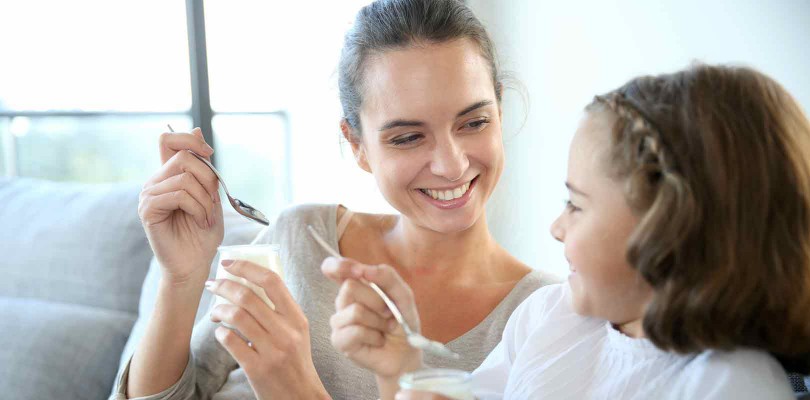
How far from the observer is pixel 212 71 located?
17.4 ft

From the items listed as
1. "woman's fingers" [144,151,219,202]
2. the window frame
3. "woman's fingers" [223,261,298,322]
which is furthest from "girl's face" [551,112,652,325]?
the window frame

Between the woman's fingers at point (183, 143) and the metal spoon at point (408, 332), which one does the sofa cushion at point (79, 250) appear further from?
the metal spoon at point (408, 332)

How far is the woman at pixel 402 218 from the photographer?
1.61 m

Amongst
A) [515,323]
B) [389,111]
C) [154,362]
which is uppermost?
[389,111]

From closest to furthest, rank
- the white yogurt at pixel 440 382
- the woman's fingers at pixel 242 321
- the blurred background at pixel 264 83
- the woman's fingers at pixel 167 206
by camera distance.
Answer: the white yogurt at pixel 440 382 → the woman's fingers at pixel 242 321 → the woman's fingers at pixel 167 206 → the blurred background at pixel 264 83

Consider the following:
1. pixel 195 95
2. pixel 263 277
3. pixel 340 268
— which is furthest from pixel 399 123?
pixel 195 95

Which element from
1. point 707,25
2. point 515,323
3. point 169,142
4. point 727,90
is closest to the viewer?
point 727,90

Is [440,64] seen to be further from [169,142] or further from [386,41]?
[169,142]

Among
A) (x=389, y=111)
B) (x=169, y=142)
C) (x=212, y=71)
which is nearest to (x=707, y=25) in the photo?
(x=389, y=111)

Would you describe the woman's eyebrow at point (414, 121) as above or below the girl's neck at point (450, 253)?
above

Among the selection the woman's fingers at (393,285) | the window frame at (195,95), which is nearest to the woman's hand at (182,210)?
the woman's fingers at (393,285)

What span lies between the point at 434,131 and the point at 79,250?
4.45 feet

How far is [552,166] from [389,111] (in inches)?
90.6

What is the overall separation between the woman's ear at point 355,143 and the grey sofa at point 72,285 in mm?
422
